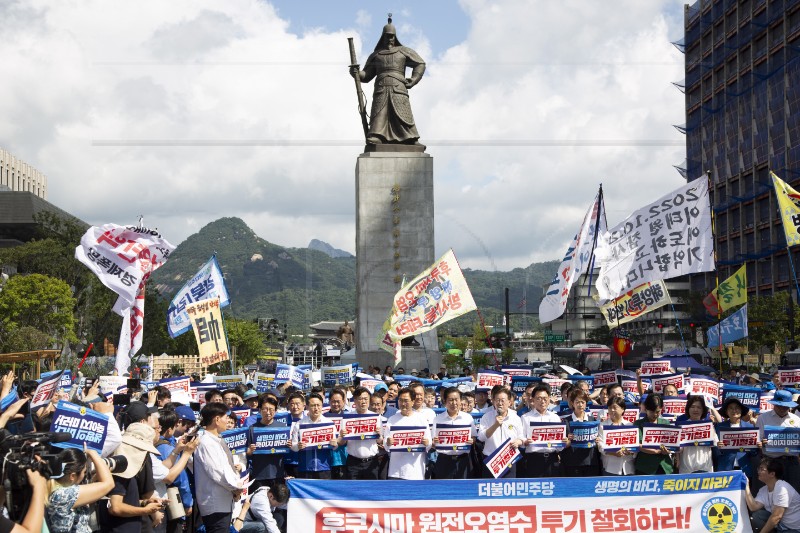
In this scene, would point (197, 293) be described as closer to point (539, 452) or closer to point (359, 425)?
point (359, 425)

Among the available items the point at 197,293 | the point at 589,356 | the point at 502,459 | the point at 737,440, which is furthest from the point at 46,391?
the point at 589,356

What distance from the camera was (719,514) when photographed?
1023 centimetres

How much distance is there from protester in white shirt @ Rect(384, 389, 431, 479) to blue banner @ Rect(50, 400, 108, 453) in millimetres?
4232

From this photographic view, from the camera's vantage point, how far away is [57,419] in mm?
8188

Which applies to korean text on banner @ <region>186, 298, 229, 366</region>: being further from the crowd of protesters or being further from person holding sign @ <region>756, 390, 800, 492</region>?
person holding sign @ <region>756, 390, 800, 492</region>

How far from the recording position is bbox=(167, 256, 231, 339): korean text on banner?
24.3m

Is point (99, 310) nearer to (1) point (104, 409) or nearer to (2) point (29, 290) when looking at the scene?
(2) point (29, 290)

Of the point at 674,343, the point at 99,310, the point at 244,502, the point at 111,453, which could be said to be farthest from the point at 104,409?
the point at 674,343

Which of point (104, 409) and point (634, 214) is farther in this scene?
point (634, 214)

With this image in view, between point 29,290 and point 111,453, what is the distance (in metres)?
48.5

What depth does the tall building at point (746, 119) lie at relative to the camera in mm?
78000

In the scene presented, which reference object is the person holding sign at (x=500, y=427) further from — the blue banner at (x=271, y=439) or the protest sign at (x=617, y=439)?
the blue banner at (x=271, y=439)

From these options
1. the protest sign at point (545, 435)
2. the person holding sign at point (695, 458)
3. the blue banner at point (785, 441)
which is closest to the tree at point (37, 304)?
the protest sign at point (545, 435)

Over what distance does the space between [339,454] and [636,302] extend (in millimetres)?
9661
